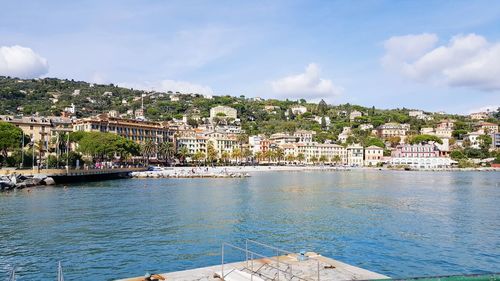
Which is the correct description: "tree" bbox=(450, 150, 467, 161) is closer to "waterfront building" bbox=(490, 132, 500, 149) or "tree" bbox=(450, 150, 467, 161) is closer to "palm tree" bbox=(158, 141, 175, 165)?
"waterfront building" bbox=(490, 132, 500, 149)

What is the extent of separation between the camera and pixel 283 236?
88.8ft

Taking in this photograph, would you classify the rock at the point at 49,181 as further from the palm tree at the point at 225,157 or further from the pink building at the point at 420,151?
the pink building at the point at 420,151

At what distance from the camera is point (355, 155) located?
181750 millimetres

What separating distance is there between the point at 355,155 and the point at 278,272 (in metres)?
173

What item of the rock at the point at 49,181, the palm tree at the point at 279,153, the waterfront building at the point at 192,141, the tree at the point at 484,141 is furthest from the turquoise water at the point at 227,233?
the tree at the point at 484,141

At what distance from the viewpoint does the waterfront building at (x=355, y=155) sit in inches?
7074

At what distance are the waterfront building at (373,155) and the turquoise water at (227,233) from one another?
131m

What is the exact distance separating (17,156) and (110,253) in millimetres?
71446

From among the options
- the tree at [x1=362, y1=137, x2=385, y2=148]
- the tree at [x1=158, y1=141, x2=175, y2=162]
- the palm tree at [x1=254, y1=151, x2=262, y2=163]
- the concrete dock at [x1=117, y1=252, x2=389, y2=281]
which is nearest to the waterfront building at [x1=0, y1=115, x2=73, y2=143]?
the tree at [x1=158, y1=141, x2=175, y2=162]

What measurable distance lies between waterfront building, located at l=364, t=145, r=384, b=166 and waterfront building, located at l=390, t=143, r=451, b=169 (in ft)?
27.8

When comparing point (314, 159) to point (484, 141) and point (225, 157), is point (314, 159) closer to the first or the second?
point (225, 157)

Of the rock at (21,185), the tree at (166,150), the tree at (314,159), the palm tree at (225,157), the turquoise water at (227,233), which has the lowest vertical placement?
the turquoise water at (227,233)

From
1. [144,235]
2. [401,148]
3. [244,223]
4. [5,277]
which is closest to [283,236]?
[244,223]

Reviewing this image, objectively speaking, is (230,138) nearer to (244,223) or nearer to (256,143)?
(256,143)
